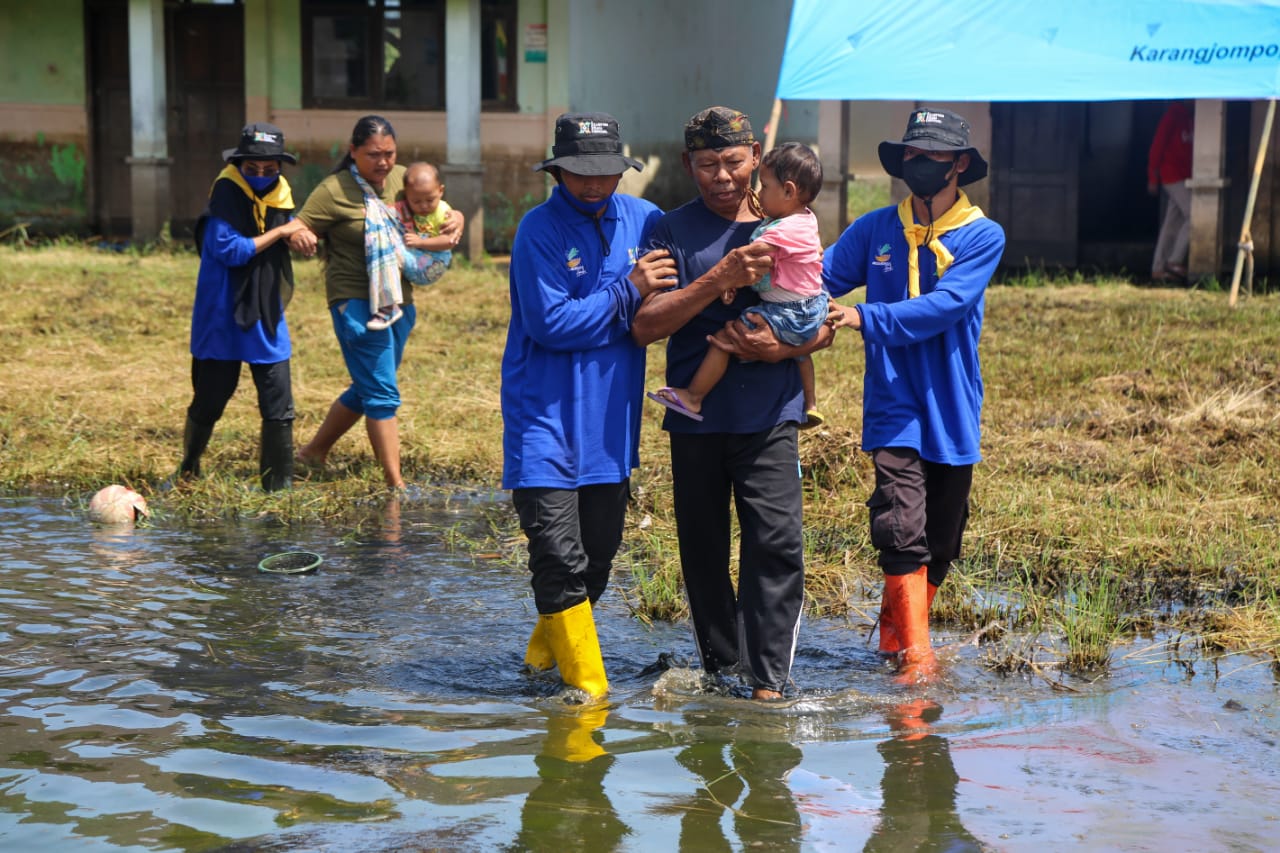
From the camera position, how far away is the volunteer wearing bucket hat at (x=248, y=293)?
769 centimetres

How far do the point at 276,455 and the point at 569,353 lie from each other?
3.61m

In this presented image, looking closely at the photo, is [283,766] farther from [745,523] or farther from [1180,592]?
[1180,592]

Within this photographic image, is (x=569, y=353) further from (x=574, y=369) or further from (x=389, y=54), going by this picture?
(x=389, y=54)

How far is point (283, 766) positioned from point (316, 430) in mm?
5038

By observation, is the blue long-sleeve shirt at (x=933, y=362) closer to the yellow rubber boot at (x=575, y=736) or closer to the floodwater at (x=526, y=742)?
the floodwater at (x=526, y=742)

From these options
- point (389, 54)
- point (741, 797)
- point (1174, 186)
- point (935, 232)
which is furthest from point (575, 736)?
point (389, 54)

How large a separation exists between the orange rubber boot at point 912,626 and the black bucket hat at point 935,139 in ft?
4.50

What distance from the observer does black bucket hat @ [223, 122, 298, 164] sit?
25.0 feet

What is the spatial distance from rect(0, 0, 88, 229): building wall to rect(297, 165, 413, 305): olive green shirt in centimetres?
1261

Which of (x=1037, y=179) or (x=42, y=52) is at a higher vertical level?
(x=42, y=52)

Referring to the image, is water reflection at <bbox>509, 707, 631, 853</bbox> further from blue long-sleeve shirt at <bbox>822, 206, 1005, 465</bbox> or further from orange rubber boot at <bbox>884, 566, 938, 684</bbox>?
blue long-sleeve shirt at <bbox>822, 206, 1005, 465</bbox>

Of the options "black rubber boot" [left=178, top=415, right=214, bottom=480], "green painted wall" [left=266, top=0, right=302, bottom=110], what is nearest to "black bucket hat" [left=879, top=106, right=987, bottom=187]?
"black rubber boot" [left=178, top=415, right=214, bottom=480]

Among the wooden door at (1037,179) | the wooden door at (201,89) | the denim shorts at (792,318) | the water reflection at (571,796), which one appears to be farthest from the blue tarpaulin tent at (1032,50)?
the wooden door at (201,89)

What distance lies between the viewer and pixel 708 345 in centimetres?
488
